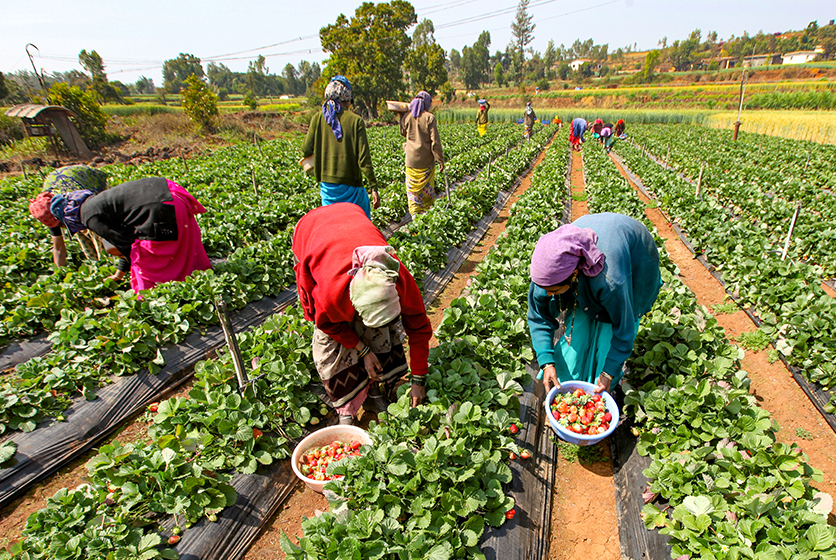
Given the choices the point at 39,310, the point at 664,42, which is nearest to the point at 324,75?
the point at 39,310

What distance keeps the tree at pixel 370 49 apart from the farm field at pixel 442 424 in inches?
1470

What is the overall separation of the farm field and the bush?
22461mm

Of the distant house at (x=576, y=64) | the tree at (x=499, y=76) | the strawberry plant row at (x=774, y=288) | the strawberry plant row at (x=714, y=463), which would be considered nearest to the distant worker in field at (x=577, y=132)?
the strawberry plant row at (x=774, y=288)

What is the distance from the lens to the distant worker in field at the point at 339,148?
4.80 metres

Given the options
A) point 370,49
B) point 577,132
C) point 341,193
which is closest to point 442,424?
point 341,193

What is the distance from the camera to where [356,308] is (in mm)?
2199

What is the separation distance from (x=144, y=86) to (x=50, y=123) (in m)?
103

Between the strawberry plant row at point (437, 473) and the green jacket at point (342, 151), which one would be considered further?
the green jacket at point (342, 151)

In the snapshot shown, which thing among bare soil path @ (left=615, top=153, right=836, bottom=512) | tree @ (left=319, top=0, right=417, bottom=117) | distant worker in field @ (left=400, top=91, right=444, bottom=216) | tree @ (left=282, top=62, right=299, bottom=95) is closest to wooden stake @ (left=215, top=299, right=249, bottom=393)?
bare soil path @ (left=615, top=153, right=836, bottom=512)

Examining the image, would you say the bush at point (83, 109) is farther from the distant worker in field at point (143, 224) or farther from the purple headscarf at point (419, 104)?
the purple headscarf at point (419, 104)

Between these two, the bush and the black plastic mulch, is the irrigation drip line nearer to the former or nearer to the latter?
the black plastic mulch

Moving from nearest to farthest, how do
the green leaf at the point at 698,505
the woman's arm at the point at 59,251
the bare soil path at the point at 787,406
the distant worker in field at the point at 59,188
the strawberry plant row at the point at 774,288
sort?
1. the green leaf at the point at 698,505
2. the bare soil path at the point at 787,406
3. the strawberry plant row at the point at 774,288
4. the distant worker in field at the point at 59,188
5. the woman's arm at the point at 59,251

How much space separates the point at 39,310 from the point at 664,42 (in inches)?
6439

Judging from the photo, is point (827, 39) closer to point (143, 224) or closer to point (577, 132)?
point (577, 132)
